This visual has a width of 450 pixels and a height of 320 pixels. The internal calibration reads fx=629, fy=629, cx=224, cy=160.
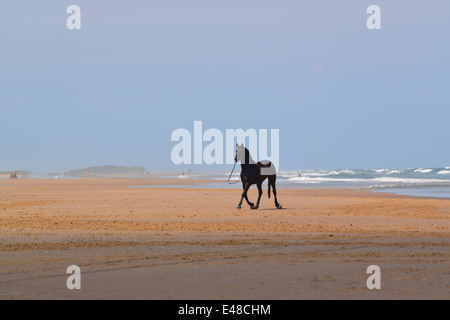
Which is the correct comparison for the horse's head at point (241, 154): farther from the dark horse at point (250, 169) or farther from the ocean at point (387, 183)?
the ocean at point (387, 183)

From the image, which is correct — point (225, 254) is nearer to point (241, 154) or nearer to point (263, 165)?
point (241, 154)

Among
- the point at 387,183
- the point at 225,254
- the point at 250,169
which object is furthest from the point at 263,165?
the point at 387,183

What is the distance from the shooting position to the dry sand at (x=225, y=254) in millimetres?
7691

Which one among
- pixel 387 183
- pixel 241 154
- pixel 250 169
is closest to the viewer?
pixel 241 154

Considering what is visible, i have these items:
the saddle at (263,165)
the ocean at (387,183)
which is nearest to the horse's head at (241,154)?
the saddle at (263,165)

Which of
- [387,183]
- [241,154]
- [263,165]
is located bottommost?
[387,183]

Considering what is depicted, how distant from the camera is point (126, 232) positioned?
14562mm

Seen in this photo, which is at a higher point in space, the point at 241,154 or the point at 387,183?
the point at 241,154

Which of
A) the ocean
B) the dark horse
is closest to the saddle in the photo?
the dark horse

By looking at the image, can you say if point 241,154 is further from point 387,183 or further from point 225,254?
point 387,183

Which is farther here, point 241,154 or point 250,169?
point 250,169

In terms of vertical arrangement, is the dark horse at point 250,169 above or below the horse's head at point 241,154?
below

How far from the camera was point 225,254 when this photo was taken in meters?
10.7

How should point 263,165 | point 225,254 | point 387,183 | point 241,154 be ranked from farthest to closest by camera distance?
1. point 387,183
2. point 263,165
3. point 241,154
4. point 225,254
